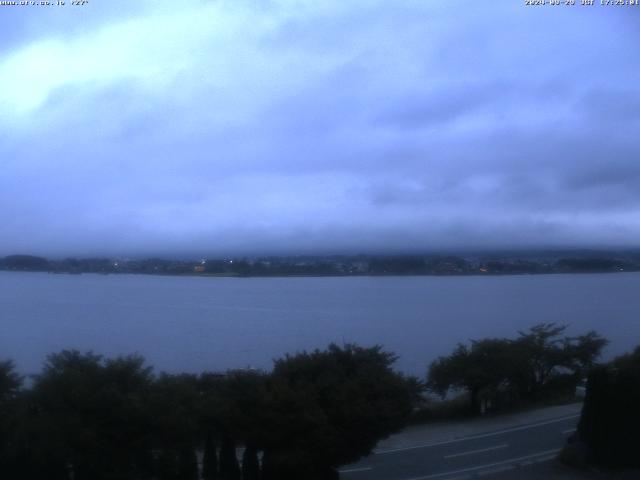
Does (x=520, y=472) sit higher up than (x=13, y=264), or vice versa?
(x=13, y=264)

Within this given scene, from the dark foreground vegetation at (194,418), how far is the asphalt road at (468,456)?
1788mm

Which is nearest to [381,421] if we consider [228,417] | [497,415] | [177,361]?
[228,417]

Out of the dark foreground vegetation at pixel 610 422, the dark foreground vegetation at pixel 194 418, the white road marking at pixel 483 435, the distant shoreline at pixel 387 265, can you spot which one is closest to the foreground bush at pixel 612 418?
the dark foreground vegetation at pixel 610 422

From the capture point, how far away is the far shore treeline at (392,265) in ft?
155

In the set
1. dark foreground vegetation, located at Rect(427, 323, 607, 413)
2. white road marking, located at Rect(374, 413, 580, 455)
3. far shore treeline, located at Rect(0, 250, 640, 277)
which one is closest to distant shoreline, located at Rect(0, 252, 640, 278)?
far shore treeline, located at Rect(0, 250, 640, 277)

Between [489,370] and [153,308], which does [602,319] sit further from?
[153,308]

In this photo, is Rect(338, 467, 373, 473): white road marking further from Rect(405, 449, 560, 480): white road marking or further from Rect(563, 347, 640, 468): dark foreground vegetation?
Rect(563, 347, 640, 468): dark foreground vegetation

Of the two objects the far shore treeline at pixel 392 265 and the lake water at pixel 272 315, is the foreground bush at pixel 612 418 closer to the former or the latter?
the lake water at pixel 272 315

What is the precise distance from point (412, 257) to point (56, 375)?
45.0m

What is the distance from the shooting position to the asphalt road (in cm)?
1622

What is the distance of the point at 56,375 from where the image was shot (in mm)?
12539

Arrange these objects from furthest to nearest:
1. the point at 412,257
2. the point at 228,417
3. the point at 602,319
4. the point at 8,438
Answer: the point at 412,257 < the point at 602,319 < the point at 228,417 < the point at 8,438

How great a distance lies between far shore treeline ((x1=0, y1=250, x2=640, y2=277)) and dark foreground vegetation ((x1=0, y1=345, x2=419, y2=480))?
31381mm

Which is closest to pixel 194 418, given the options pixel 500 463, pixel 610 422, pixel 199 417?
pixel 199 417
